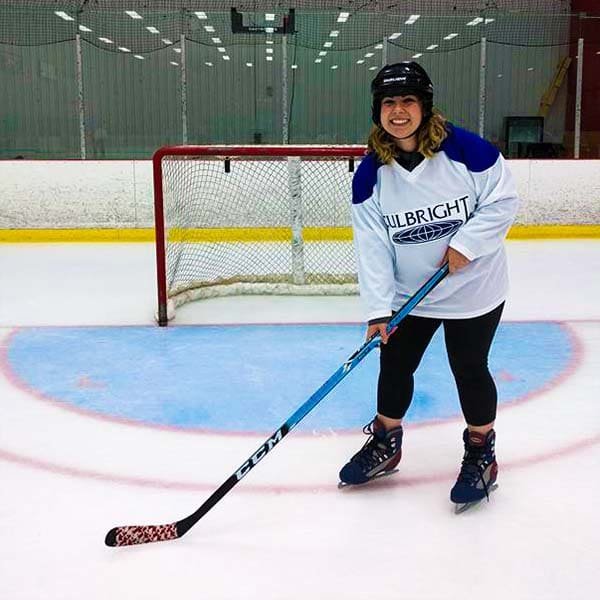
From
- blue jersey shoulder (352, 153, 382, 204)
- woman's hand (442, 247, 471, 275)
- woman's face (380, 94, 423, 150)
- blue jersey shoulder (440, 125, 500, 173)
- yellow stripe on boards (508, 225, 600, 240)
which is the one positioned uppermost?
woman's face (380, 94, 423, 150)

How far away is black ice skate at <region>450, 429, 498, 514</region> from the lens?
68.1 inches

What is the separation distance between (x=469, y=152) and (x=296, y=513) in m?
0.90

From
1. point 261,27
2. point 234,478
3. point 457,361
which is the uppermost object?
point 261,27

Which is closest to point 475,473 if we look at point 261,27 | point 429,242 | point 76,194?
point 429,242

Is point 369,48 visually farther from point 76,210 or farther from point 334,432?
point 334,432

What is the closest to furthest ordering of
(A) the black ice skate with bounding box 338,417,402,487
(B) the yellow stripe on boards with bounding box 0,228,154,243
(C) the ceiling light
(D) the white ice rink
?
(D) the white ice rink, (A) the black ice skate with bounding box 338,417,402,487, (B) the yellow stripe on boards with bounding box 0,228,154,243, (C) the ceiling light

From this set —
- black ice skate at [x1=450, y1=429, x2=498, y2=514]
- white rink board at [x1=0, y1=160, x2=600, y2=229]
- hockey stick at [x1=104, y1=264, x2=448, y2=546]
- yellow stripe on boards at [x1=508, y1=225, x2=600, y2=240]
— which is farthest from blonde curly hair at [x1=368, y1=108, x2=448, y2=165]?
yellow stripe on boards at [x1=508, y1=225, x2=600, y2=240]

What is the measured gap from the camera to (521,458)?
2041 mm

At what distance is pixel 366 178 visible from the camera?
1715 millimetres

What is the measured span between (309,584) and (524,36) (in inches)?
263

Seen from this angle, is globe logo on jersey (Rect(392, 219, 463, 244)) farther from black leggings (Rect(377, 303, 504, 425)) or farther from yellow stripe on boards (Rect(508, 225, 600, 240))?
yellow stripe on boards (Rect(508, 225, 600, 240))

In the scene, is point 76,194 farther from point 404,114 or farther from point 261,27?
point 404,114

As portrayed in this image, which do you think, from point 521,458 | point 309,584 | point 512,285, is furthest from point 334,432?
point 512,285

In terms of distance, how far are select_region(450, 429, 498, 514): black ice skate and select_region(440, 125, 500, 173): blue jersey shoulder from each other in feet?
2.08
